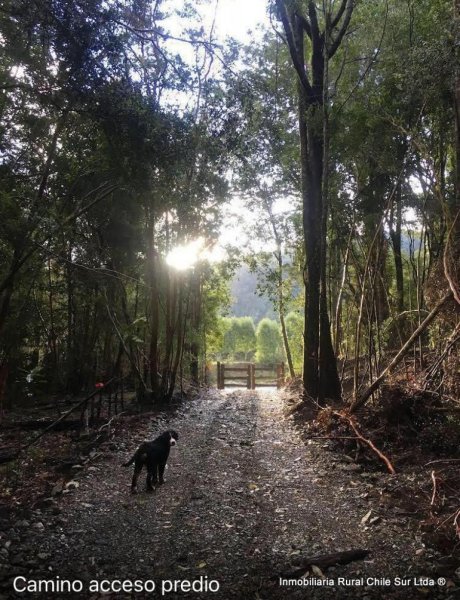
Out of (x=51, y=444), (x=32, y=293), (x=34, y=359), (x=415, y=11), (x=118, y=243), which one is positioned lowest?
(x=51, y=444)

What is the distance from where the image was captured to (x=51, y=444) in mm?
7777

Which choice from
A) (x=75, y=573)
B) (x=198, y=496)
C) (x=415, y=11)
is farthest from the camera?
(x=415, y=11)

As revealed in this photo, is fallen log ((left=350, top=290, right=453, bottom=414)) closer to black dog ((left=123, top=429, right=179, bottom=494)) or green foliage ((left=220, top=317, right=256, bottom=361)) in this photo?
black dog ((left=123, top=429, right=179, bottom=494))

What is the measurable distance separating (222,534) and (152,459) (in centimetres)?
147

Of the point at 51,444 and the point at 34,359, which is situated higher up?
the point at 34,359

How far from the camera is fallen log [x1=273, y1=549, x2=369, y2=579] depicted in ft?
11.5

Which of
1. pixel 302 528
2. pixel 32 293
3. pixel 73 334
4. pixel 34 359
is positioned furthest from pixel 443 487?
pixel 34 359

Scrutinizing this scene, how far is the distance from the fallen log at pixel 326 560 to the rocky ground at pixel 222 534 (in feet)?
0.17

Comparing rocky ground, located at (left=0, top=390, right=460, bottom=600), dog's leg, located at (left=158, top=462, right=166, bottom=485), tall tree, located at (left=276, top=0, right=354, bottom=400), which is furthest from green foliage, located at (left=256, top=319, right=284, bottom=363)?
dog's leg, located at (left=158, top=462, right=166, bottom=485)

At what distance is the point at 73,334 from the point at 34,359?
189 cm

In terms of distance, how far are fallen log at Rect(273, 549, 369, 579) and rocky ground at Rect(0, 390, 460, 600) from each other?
2.0 inches

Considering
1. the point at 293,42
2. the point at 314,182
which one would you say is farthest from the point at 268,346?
the point at 293,42

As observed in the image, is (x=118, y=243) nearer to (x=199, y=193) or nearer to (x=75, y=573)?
(x=199, y=193)

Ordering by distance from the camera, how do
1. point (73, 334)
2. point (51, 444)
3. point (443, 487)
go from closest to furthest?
point (443, 487) → point (51, 444) → point (73, 334)
